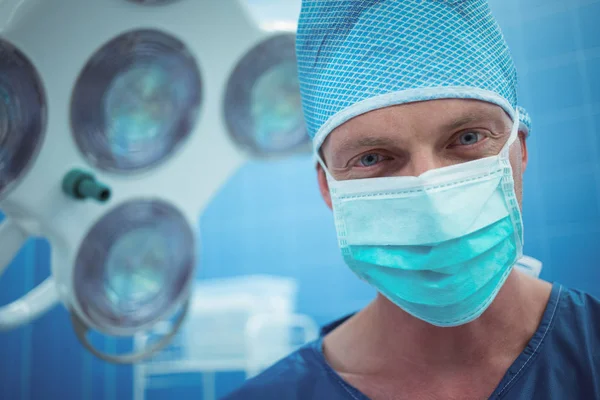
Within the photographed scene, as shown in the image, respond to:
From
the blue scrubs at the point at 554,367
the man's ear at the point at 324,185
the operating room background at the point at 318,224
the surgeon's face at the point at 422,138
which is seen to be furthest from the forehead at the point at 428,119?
the operating room background at the point at 318,224

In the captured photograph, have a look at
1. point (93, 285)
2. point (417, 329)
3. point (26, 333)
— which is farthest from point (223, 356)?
point (417, 329)

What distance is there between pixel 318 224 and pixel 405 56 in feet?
7.88

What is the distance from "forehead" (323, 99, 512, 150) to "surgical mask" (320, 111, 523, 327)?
0.06 m

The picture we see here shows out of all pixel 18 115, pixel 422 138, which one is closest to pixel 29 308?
pixel 18 115

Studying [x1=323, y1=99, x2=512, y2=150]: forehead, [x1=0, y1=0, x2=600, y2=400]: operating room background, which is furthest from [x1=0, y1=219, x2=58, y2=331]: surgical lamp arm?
[x1=0, y1=0, x2=600, y2=400]: operating room background

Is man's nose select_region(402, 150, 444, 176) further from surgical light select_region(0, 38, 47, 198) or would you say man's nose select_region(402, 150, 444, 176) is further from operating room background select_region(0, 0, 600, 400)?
operating room background select_region(0, 0, 600, 400)

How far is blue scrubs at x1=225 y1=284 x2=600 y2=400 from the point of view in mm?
961

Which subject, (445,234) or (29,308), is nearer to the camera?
(445,234)

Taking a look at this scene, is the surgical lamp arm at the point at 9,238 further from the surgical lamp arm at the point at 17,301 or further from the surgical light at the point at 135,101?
the surgical light at the point at 135,101

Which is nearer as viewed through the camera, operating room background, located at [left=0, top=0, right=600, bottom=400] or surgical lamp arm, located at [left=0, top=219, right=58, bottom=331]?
surgical lamp arm, located at [left=0, top=219, right=58, bottom=331]

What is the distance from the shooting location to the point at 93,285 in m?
1.19

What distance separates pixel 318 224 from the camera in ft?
10.8

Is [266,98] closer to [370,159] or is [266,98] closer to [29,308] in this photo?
[370,159]

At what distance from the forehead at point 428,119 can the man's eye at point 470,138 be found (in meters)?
0.02
